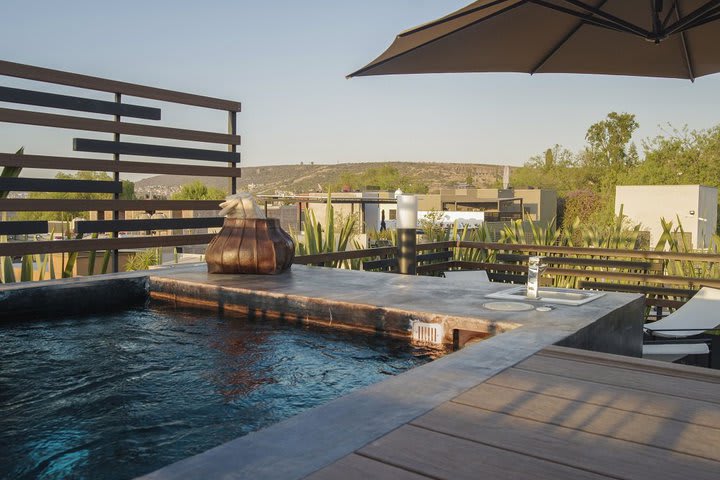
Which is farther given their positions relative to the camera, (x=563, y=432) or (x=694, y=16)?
(x=694, y=16)

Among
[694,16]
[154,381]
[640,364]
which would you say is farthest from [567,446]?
[694,16]

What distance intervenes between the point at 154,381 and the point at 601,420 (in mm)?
1802

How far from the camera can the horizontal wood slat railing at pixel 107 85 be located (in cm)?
433

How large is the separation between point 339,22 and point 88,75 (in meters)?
14.0

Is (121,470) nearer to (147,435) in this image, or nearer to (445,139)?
(147,435)

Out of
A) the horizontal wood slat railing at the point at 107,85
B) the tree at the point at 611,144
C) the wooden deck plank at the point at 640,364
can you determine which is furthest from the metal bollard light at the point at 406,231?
the tree at the point at 611,144

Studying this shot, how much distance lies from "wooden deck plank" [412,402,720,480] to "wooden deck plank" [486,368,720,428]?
247 millimetres

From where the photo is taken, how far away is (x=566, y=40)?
4430mm

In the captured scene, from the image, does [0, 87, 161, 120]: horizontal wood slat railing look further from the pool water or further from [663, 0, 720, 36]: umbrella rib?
[663, 0, 720, 36]: umbrella rib

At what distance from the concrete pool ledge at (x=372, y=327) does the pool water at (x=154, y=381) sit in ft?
0.55

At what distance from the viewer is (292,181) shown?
257 ft

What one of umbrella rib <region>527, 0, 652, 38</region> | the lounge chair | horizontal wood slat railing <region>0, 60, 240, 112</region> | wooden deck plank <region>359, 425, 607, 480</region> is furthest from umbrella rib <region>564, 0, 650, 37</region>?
horizontal wood slat railing <region>0, 60, 240, 112</region>

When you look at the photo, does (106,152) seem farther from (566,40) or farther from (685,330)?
(685,330)

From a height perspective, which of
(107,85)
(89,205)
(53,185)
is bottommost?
(89,205)
